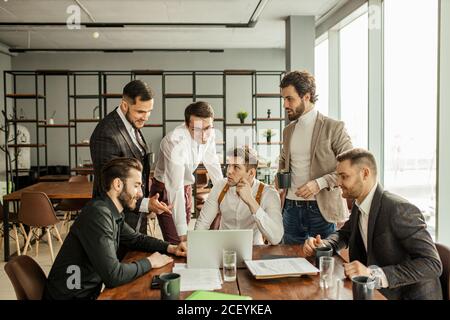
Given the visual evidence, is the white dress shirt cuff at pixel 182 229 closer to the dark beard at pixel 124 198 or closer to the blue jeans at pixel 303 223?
the blue jeans at pixel 303 223

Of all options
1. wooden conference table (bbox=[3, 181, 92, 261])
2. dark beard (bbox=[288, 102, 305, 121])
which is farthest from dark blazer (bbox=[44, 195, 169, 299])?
wooden conference table (bbox=[3, 181, 92, 261])

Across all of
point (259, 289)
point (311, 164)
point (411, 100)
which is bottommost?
point (259, 289)

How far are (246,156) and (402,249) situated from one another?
104 centimetres

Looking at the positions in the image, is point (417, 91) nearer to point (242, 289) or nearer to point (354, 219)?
point (354, 219)

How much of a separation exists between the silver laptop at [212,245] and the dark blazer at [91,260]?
199 mm

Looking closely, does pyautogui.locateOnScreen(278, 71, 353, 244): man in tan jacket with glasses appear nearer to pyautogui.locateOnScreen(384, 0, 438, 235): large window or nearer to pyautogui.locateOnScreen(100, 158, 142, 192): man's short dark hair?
pyautogui.locateOnScreen(100, 158, 142, 192): man's short dark hair

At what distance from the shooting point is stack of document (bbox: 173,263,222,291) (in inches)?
67.6

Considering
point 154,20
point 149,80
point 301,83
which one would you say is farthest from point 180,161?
point 149,80

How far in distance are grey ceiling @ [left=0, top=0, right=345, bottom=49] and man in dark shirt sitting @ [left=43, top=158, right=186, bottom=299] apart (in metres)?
4.45

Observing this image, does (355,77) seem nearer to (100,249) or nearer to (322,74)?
(322,74)

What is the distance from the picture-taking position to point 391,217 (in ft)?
6.20

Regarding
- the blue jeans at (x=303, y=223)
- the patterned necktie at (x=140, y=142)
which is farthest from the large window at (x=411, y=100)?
the patterned necktie at (x=140, y=142)

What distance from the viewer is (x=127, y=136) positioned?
263cm

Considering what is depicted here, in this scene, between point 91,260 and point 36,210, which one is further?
point 36,210
